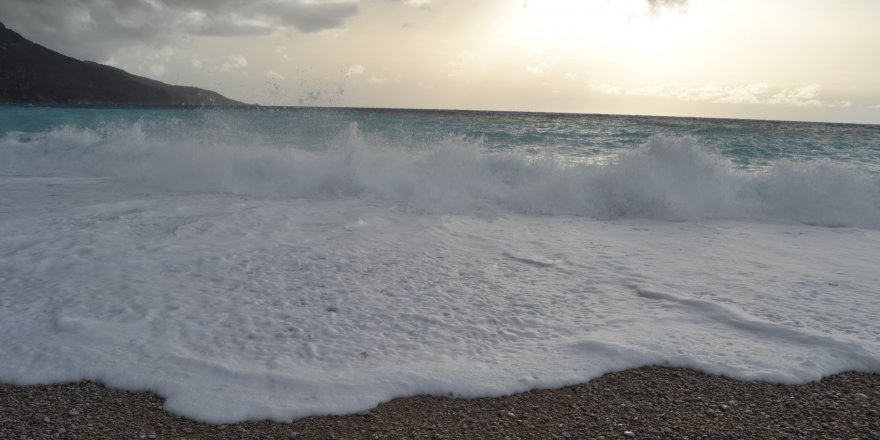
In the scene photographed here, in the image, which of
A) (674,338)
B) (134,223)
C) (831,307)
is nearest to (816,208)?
(831,307)

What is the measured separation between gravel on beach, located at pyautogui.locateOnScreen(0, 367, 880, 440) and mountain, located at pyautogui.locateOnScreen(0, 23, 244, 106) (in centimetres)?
7456

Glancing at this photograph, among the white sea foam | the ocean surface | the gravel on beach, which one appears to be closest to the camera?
the gravel on beach

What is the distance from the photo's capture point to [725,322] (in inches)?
154

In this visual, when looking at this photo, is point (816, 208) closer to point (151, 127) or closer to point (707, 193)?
point (707, 193)

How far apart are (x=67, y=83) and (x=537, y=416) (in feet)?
269

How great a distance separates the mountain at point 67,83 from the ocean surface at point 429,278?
68709 mm

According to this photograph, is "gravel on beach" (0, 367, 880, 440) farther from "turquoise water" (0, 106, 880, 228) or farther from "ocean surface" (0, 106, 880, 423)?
"turquoise water" (0, 106, 880, 228)

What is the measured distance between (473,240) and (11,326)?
4339mm

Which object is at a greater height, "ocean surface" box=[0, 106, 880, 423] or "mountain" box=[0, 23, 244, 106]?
"mountain" box=[0, 23, 244, 106]

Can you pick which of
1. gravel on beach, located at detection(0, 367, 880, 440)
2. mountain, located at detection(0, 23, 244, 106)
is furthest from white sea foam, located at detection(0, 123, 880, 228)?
mountain, located at detection(0, 23, 244, 106)

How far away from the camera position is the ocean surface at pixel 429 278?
3.10m

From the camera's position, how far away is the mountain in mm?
63750

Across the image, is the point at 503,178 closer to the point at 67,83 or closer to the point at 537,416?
the point at 537,416

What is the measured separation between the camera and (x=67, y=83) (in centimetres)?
6650
